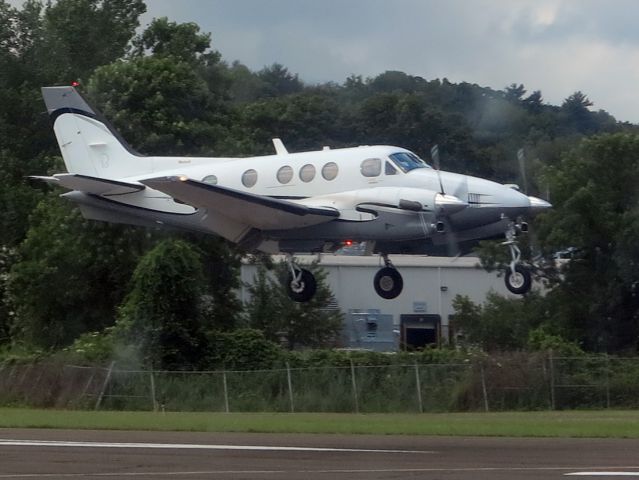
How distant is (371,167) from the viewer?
3045 cm

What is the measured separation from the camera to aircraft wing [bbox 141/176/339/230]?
29.8m

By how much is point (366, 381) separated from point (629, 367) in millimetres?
8960

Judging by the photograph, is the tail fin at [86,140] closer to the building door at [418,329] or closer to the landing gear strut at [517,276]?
the landing gear strut at [517,276]

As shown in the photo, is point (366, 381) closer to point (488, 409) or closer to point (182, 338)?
point (488, 409)

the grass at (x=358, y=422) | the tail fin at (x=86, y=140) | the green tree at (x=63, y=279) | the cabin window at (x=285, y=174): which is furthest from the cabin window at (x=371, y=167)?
the green tree at (x=63, y=279)

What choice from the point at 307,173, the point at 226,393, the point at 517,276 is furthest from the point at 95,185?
the point at 226,393

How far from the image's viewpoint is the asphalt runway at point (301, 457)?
1884 cm

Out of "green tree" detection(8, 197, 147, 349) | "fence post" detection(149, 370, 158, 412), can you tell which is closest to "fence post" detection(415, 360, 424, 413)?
"fence post" detection(149, 370, 158, 412)

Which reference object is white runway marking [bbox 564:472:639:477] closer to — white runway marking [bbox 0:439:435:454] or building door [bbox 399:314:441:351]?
white runway marking [bbox 0:439:435:454]

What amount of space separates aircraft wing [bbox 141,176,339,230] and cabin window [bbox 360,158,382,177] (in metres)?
1.20

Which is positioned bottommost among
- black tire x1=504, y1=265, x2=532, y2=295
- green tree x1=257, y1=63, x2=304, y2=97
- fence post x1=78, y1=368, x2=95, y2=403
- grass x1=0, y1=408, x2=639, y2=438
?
grass x1=0, y1=408, x2=639, y2=438

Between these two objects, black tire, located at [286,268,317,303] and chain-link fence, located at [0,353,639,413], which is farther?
chain-link fence, located at [0,353,639,413]

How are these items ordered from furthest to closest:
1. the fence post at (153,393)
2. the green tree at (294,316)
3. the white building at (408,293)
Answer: the white building at (408,293) → the green tree at (294,316) → the fence post at (153,393)

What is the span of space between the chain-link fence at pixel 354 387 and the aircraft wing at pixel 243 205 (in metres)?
11.1
